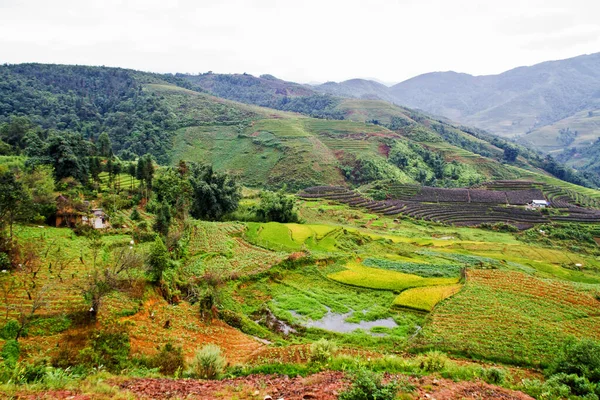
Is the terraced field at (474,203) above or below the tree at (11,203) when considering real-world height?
below

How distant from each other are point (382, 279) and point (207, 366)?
54.9 feet

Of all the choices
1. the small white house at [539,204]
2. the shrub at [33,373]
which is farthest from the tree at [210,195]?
the small white house at [539,204]

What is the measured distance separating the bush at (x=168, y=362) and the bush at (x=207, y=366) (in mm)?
705

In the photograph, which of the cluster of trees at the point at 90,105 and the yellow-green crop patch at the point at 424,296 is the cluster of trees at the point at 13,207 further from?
the cluster of trees at the point at 90,105

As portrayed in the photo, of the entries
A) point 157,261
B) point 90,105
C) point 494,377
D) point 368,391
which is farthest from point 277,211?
point 90,105

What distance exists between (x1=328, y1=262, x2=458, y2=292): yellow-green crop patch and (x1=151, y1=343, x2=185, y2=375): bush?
14709 mm

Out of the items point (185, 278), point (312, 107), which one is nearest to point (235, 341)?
point (185, 278)

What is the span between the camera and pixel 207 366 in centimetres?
1135

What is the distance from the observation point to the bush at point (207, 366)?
37.2ft

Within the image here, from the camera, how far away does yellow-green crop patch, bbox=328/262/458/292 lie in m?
24.2

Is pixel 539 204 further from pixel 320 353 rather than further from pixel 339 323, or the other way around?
pixel 320 353

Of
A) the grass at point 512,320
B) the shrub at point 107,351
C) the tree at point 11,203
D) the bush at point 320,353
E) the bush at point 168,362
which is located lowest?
the grass at point 512,320

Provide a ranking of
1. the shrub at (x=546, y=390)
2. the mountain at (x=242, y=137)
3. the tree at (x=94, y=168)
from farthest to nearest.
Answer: the mountain at (x=242, y=137) < the tree at (x=94, y=168) < the shrub at (x=546, y=390)

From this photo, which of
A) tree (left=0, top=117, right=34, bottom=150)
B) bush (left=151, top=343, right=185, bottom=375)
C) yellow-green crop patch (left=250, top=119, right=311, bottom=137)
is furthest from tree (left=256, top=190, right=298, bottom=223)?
yellow-green crop patch (left=250, top=119, right=311, bottom=137)
